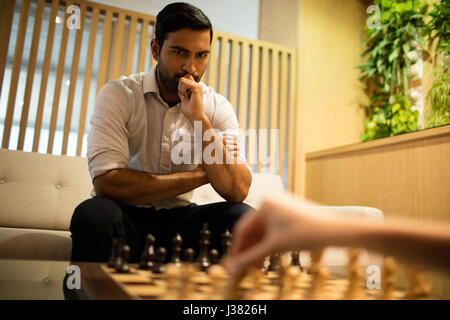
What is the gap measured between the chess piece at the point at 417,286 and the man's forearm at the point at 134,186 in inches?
34.3

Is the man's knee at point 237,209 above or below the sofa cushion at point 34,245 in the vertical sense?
above

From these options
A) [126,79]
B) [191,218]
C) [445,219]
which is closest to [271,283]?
[191,218]

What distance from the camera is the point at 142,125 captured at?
150cm

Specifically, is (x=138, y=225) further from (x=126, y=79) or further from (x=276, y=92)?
(x=276, y=92)

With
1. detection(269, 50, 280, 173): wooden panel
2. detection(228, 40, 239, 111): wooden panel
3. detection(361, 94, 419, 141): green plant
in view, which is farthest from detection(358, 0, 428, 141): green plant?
detection(228, 40, 239, 111): wooden panel

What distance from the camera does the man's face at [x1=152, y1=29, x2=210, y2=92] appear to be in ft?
4.85

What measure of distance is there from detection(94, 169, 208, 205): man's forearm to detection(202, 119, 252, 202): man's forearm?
146 mm

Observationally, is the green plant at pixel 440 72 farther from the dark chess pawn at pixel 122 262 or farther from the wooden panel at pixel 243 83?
the dark chess pawn at pixel 122 262

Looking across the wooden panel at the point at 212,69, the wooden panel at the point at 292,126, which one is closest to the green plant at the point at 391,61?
the wooden panel at the point at 292,126

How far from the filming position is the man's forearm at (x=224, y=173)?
1374 millimetres

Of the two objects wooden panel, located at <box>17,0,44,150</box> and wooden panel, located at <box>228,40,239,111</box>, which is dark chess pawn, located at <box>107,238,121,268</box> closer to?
wooden panel, located at <box>17,0,44,150</box>

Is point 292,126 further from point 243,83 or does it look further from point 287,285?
point 287,285

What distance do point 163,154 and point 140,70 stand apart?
1320 millimetres
